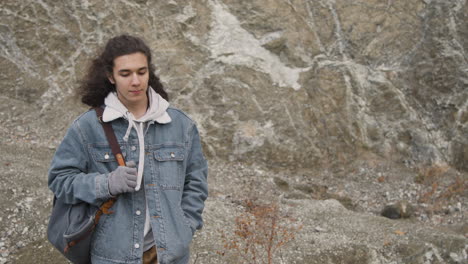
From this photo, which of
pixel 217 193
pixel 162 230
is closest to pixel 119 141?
pixel 162 230

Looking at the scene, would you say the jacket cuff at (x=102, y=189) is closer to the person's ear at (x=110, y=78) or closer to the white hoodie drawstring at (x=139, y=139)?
the white hoodie drawstring at (x=139, y=139)

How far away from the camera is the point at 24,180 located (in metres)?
6.28

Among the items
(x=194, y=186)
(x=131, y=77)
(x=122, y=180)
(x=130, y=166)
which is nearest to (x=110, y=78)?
(x=131, y=77)

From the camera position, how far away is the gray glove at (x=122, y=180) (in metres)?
2.34

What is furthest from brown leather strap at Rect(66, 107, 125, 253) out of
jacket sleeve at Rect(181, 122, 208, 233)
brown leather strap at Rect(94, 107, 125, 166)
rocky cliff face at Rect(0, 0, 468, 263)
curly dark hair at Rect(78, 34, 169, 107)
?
rocky cliff face at Rect(0, 0, 468, 263)

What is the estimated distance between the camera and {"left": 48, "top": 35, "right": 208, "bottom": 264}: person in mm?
2443

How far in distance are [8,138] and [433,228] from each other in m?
7.89

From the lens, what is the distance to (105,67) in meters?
2.67

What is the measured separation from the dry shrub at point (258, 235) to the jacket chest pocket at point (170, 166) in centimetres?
226

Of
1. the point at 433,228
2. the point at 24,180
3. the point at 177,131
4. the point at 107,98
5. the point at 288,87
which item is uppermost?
the point at 107,98

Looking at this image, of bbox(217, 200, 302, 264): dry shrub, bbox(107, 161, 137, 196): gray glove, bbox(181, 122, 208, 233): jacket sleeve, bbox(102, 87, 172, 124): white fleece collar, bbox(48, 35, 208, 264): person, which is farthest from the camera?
bbox(217, 200, 302, 264): dry shrub

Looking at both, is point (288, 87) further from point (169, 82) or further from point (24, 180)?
point (24, 180)

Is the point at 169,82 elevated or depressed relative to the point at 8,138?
elevated

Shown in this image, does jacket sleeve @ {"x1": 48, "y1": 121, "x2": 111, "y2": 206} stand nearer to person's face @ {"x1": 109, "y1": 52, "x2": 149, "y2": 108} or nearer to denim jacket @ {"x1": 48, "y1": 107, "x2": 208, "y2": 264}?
denim jacket @ {"x1": 48, "y1": 107, "x2": 208, "y2": 264}
